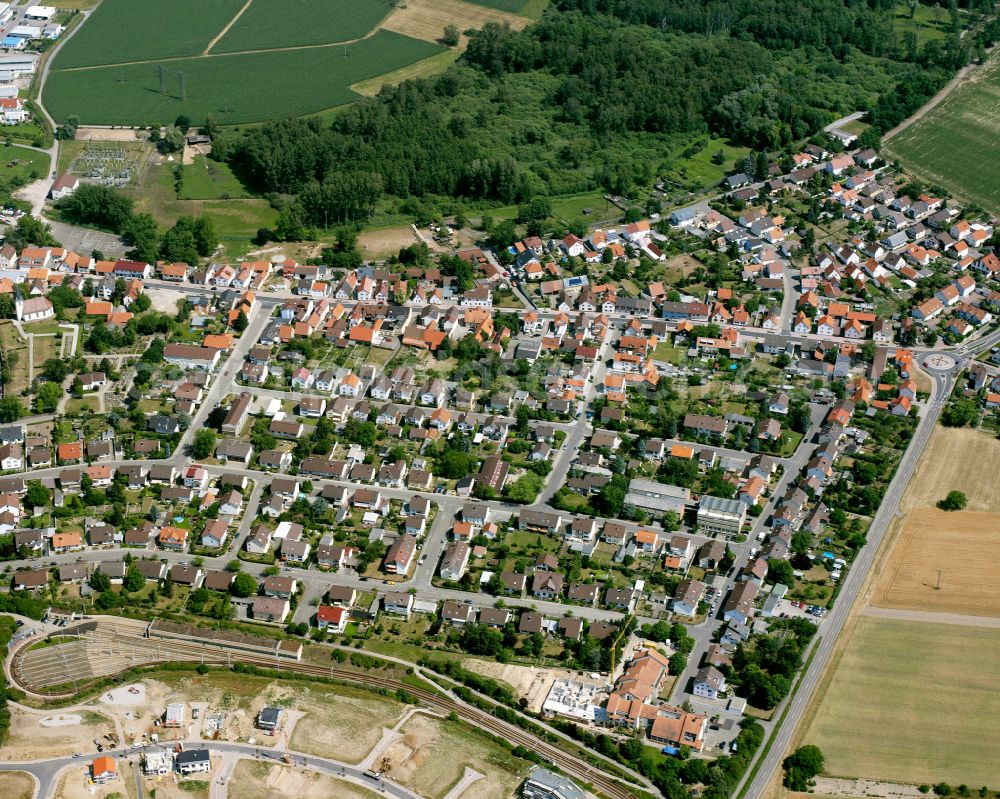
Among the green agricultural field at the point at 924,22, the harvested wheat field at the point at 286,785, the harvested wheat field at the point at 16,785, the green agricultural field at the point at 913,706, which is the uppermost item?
the green agricultural field at the point at 924,22

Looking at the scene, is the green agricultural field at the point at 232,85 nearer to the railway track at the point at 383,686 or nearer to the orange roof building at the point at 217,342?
the orange roof building at the point at 217,342

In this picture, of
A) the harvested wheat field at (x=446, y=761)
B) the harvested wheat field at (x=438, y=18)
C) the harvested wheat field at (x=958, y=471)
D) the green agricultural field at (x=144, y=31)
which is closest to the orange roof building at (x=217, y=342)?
the harvested wheat field at (x=446, y=761)

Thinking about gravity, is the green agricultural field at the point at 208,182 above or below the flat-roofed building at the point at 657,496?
above

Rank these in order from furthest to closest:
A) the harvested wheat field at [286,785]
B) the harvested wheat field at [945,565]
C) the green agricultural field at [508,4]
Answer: the green agricultural field at [508,4] < the harvested wheat field at [945,565] < the harvested wheat field at [286,785]

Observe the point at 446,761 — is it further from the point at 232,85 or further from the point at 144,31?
the point at 144,31

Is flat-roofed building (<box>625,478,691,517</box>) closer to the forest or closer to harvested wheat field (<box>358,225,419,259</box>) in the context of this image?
harvested wheat field (<box>358,225,419,259</box>)

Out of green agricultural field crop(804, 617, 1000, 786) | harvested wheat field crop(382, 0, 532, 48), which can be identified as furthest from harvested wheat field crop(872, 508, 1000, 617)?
harvested wheat field crop(382, 0, 532, 48)
